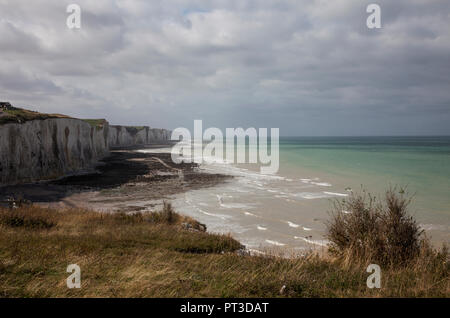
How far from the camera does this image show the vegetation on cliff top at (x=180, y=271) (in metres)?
5.40

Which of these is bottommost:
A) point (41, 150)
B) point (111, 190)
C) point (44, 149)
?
point (111, 190)

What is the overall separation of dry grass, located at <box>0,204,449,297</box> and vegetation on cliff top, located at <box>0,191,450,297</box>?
0.06ft

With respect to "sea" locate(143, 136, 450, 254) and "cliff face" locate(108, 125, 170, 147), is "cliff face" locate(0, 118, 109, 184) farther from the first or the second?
"cliff face" locate(108, 125, 170, 147)

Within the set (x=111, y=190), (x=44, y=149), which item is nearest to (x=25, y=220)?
(x=111, y=190)

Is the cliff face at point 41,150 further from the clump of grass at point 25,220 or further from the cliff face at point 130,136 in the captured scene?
the cliff face at point 130,136

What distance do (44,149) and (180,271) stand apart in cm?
3361

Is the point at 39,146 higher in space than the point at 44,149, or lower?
higher

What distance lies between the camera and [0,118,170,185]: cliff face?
27953 mm

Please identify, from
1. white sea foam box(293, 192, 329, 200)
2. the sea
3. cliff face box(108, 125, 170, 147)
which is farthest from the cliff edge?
cliff face box(108, 125, 170, 147)

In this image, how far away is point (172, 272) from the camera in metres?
6.36

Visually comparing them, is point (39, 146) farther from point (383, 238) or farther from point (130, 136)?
point (130, 136)

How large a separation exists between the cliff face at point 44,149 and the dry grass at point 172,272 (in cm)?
2225
